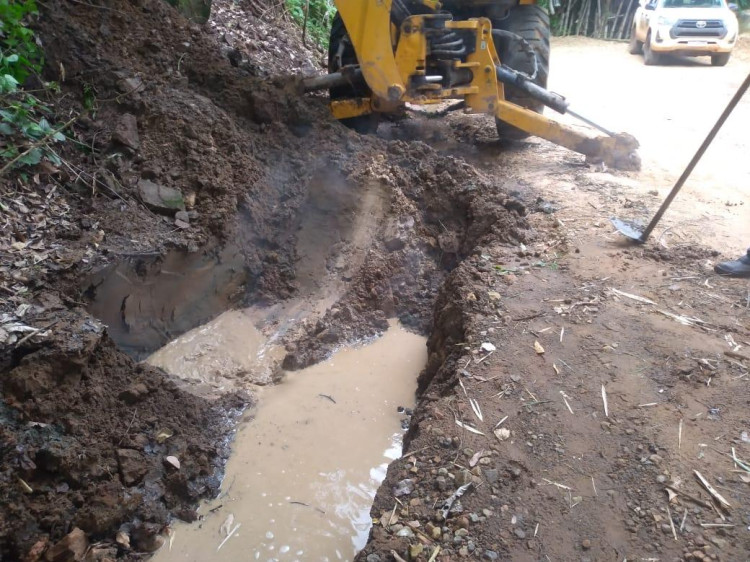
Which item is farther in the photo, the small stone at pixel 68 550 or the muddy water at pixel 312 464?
the muddy water at pixel 312 464

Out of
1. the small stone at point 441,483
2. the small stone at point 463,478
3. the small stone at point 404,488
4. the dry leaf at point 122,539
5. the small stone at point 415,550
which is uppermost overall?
the small stone at point 463,478

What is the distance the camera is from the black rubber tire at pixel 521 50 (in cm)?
645

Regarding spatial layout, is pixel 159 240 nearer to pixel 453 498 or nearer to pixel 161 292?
pixel 161 292

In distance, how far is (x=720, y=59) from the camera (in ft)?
39.5

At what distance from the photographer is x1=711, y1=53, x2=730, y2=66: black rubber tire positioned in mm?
11988

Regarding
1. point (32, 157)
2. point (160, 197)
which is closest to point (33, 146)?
point (32, 157)

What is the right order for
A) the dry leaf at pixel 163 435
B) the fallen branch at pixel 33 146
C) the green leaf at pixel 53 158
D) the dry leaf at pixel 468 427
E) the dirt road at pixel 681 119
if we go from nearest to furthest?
the dry leaf at pixel 468 427, the dry leaf at pixel 163 435, the fallen branch at pixel 33 146, the green leaf at pixel 53 158, the dirt road at pixel 681 119

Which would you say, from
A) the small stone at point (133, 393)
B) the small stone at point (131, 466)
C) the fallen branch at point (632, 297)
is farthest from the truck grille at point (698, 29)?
the small stone at point (131, 466)

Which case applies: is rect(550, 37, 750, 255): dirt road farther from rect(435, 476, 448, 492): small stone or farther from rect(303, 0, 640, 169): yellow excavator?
rect(435, 476, 448, 492): small stone

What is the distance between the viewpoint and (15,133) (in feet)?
12.1

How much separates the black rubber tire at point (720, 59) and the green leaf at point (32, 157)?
524 inches

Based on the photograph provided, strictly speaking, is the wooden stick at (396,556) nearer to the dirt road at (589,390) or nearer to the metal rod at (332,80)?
the dirt road at (589,390)

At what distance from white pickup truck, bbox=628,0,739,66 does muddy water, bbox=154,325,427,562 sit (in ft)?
37.4

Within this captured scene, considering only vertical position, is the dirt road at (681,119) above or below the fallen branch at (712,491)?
below
